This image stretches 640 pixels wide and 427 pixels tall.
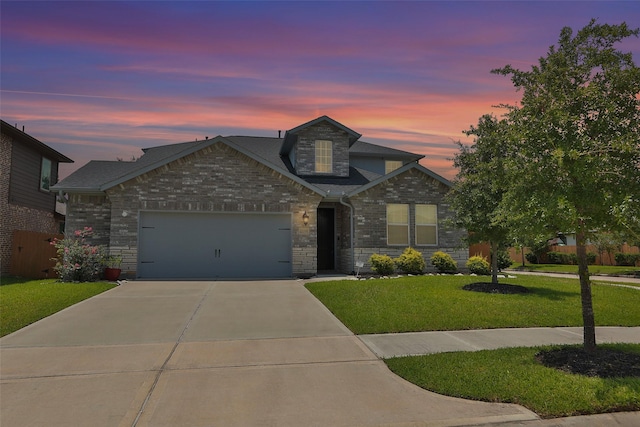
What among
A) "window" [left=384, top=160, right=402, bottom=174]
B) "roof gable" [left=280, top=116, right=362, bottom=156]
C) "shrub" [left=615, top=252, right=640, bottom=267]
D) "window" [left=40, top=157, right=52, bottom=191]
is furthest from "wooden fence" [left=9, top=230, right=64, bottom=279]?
"shrub" [left=615, top=252, right=640, bottom=267]

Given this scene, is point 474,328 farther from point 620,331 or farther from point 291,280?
point 291,280

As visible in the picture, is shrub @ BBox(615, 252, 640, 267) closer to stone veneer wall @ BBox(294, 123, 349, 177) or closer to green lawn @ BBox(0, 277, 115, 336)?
stone veneer wall @ BBox(294, 123, 349, 177)

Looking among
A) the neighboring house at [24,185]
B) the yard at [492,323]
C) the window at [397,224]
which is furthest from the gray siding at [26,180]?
the window at [397,224]

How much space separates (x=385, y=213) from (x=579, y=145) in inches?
476

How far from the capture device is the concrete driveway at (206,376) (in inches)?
175

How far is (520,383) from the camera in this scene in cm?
518

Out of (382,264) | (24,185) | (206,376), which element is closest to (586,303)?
(206,376)

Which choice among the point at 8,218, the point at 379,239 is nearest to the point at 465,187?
the point at 379,239

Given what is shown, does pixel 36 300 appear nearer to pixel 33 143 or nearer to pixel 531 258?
pixel 33 143

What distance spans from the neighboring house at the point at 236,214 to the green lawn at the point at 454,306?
4.18 m

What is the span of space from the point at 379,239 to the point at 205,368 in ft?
41.2

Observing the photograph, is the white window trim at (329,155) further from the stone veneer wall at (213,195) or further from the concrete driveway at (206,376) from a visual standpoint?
the concrete driveway at (206,376)

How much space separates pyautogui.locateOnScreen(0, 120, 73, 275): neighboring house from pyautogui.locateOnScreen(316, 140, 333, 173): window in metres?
14.5

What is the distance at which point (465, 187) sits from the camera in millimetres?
13188
